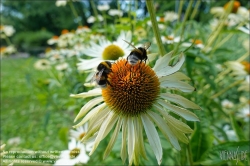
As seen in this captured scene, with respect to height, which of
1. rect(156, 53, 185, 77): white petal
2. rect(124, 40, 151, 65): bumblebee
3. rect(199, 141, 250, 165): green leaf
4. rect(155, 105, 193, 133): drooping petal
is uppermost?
rect(124, 40, 151, 65): bumblebee

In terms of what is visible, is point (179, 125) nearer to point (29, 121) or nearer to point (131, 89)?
point (131, 89)

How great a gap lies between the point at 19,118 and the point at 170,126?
3.56 m

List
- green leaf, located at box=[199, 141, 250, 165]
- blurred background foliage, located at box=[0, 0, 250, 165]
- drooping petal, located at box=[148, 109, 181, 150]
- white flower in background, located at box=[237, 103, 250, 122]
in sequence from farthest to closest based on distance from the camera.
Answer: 1. white flower in background, located at box=[237, 103, 250, 122]
2. blurred background foliage, located at box=[0, 0, 250, 165]
3. green leaf, located at box=[199, 141, 250, 165]
4. drooping petal, located at box=[148, 109, 181, 150]

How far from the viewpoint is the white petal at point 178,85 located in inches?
24.7

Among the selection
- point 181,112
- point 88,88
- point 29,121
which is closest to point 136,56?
point 181,112

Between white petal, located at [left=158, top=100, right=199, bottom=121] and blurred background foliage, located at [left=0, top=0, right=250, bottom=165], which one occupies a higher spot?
blurred background foliage, located at [left=0, top=0, right=250, bottom=165]

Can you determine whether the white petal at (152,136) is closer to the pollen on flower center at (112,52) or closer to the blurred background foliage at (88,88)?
the blurred background foliage at (88,88)

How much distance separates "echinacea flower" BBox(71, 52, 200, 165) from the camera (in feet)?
2.06

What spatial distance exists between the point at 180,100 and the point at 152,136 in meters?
0.12

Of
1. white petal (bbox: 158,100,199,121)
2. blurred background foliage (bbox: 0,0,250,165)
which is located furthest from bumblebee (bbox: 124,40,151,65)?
blurred background foliage (bbox: 0,0,250,165)

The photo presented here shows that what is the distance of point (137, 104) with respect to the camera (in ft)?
2.22

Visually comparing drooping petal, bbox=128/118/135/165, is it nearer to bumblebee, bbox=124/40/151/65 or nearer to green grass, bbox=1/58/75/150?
bumblebee, bbox=124/40/151/65

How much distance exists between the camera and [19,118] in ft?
12.2

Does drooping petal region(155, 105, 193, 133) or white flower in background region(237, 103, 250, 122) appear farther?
white flower in background region(237, 103, 250, 122)
